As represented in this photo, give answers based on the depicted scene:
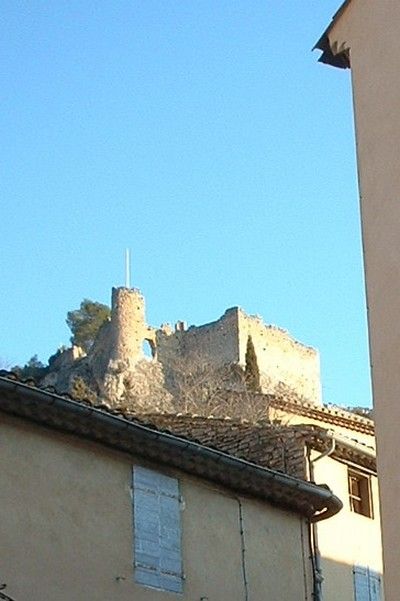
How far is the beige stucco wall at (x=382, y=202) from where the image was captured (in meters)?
10.2

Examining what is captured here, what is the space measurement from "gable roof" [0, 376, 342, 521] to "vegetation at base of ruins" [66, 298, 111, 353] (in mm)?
57673

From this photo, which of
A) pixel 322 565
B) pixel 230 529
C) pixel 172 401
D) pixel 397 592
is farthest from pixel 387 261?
pixel 172 401

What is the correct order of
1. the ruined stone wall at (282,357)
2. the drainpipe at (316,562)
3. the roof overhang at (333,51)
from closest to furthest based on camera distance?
1. the roof overhang at (333,51)
2. the drainpipe at (316,562)
3. the ruined stone wall at (282,357)

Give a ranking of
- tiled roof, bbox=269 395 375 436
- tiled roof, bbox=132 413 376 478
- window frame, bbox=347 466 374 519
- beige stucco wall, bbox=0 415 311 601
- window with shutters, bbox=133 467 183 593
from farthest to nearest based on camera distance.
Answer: tiled roof, bbox=269 395 375 436
window frame, bbox=347 466 374 519
tiled roof, bbox=132 413 376 478
window with shutters, bbox=133 467 183 593
beige stucco wall, bbox=0 415 311 601

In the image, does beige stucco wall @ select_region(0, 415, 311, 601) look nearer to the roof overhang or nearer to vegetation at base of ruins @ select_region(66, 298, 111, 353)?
the roof overhang

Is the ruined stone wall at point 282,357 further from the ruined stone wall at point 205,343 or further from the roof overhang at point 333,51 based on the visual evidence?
the roof overhang at point 333,51

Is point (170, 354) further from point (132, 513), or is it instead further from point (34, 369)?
point (132, 513)

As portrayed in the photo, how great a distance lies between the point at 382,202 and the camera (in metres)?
10.9

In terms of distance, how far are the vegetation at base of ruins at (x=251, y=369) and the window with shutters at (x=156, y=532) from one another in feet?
127

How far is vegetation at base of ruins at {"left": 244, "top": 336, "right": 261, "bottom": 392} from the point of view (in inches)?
2248

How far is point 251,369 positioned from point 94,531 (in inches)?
1867

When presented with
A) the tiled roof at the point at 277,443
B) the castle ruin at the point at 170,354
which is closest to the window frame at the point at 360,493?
the tiled roof at the point at 277,443

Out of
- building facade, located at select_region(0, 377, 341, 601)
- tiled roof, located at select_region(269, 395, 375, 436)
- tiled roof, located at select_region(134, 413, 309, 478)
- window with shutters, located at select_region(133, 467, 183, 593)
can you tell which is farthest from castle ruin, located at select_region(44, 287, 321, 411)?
window with shutters, located at select_region(133, 467, 183, 593)

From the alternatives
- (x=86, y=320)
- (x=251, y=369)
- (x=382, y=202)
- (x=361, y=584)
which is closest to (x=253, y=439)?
(x=361, y=584)
